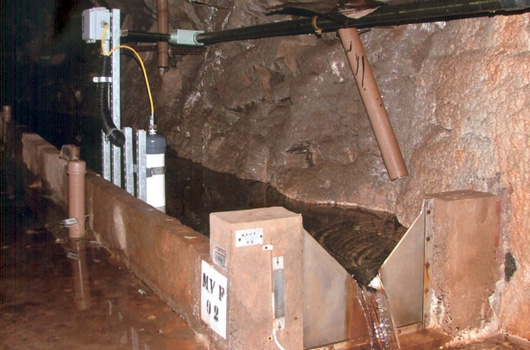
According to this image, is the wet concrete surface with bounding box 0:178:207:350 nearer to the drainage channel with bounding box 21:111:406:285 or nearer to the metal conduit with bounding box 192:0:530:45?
the drainage channel with bounding box 21:111:406:285

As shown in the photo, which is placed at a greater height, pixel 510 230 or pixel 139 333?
pixel 510 230

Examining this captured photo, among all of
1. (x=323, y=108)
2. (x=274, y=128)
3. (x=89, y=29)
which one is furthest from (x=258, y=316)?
(x=274, y=128)

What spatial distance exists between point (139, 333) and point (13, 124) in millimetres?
11909

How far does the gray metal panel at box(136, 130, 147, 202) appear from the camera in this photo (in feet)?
23.5

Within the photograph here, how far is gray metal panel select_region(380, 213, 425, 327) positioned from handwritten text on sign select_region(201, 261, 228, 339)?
158 cm

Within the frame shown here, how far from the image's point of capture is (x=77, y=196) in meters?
7.27

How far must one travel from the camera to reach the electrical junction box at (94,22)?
7.63m

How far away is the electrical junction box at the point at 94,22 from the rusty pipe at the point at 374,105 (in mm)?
3813

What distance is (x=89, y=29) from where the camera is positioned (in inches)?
301

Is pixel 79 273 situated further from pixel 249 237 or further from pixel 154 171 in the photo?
pixel 249 237

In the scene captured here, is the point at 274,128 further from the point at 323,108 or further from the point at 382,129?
the point at 382,129

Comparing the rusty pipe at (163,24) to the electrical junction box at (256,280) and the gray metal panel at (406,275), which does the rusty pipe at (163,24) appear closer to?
the gray metal panel at (406,275)

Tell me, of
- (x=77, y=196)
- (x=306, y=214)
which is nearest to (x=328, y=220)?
(x=306, y=214)

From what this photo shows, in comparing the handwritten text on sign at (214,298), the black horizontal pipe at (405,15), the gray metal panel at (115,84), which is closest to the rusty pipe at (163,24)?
the black horizontal pipe at (405,15)
